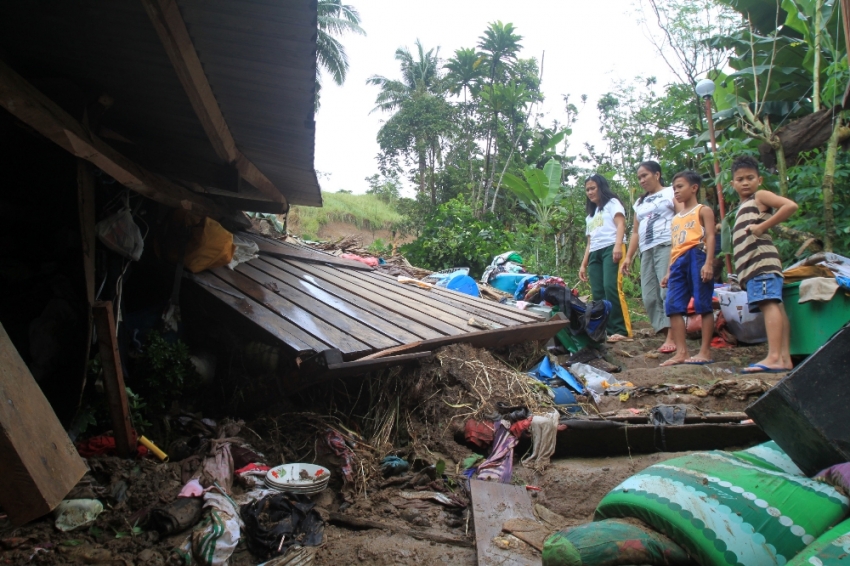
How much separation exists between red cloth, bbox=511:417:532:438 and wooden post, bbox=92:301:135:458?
7.14 ft

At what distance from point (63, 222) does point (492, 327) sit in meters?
3.21

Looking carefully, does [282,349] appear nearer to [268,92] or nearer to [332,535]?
[332,535]

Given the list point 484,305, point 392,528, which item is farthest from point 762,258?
point 392,528

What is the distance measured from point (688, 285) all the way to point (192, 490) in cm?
421

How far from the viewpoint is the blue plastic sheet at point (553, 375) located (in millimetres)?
4348

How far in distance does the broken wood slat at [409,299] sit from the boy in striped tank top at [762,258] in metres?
2.26

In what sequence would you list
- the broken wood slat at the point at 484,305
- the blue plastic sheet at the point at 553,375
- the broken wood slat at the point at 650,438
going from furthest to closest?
the broken wood slat at the point at 484,305, the blue plastic sheet at the point at 553,375, the broken wood slat at the point at 650,438

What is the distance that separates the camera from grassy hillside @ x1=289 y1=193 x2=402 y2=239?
60.5 ft

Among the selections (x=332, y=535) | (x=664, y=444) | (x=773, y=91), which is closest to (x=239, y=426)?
(x=332, y=535)

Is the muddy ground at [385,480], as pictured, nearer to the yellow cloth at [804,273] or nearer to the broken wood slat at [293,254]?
the yellow cloth at [804,273]

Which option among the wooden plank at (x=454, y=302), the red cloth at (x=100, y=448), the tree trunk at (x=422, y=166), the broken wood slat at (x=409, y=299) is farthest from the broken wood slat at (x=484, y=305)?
the tree trunk at (x=422, y=166)

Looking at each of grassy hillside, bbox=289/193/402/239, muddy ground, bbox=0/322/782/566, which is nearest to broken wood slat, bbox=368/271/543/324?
muddy ground, bbox=0/322/782/566

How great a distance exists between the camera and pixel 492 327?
4.41 meters

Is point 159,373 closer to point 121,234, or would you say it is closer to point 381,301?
point 121,234
